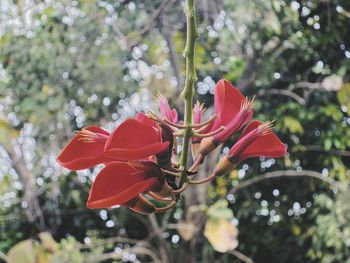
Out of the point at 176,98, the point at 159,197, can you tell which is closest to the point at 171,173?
the point at 159,197

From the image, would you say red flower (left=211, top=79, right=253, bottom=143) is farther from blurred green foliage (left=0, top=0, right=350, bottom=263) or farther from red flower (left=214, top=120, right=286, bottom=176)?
blurred green foliage (left=0, top=0, right=350, bottom=263)

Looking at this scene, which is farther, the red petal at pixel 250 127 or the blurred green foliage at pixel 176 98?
the blurred green foliage at pixel 176 98

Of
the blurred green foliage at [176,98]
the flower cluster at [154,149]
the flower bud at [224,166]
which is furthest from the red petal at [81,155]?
the blurred green foliage at [176,98]

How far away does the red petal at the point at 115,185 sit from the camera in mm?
452

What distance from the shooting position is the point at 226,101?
0.53 meters

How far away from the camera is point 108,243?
3.69 metres

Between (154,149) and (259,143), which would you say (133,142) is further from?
(259,143)

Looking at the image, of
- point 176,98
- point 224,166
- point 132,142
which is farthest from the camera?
point 176,98

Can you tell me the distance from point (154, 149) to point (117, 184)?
4cm

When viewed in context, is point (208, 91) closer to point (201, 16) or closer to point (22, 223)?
point (201, 16)

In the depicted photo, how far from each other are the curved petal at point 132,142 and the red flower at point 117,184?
0.5 inches

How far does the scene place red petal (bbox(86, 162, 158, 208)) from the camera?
45 centimetres

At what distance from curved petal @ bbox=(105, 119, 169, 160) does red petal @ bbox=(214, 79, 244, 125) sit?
87 millimetres

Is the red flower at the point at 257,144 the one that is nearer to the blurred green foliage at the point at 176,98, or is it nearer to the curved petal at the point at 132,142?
the curved petal at the point at 132,142
